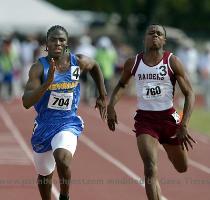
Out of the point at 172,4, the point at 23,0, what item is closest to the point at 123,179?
the point at 23,0

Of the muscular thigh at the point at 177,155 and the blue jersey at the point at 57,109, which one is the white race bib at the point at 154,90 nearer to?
the muscular thigh at the point at 177,155

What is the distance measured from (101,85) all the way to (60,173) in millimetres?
1311

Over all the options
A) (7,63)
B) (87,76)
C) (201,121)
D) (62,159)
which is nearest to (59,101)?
(62,159)

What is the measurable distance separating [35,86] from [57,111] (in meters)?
0.49

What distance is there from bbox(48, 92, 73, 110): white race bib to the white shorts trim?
0.25 metres

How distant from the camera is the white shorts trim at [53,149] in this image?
27.8 ft

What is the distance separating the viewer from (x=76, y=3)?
59.3m

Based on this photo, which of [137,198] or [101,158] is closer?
[137,198]

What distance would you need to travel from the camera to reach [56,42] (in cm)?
854

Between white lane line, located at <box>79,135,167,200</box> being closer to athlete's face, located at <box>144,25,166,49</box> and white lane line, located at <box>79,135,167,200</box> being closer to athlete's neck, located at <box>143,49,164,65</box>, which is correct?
athlete's neck, located at <box>143,49,164,65</box>

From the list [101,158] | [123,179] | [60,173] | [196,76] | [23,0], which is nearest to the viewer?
[60,173]

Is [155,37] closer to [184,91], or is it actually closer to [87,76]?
[184,91]

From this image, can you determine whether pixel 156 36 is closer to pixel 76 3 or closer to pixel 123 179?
pixel 123 179

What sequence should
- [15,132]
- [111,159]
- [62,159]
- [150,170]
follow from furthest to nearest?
[15,132] < [111,159] < [150,170] < [62,159]
